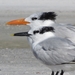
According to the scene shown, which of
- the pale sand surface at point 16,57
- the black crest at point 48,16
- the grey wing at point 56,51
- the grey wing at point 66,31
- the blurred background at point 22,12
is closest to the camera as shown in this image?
the grey wing at point 56,51

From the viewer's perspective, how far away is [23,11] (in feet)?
72.8

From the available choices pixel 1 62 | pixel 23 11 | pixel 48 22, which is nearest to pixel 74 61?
pixel 48 22

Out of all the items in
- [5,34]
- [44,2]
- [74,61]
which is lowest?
[44,2]

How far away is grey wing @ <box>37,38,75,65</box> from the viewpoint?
846 centimetres

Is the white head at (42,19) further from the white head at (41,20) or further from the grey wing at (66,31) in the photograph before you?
the grey wing at (66,31)

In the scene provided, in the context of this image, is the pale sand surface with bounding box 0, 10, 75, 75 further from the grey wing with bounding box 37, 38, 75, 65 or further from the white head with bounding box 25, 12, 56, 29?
the grey wing with bounding box 37, 38, 75, 65

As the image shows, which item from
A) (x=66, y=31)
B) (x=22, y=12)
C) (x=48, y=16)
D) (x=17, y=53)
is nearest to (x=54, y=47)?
(x=66, y=31)

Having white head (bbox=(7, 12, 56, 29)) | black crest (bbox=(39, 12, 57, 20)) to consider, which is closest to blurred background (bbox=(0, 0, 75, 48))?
white head (bbox=(7, 12, 56, 29))

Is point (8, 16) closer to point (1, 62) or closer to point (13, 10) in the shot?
point (13, 10)

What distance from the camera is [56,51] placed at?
8570 millimetres

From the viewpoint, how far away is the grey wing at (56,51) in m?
8.46

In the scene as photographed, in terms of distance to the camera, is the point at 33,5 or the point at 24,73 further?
the point at 33,5

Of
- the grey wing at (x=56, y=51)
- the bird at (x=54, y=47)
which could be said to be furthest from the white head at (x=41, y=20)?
the grey wing at (x=56, y=51)

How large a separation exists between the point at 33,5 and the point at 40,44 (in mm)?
16225
